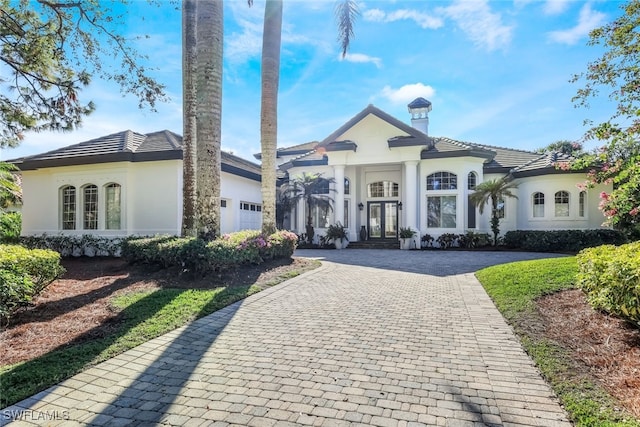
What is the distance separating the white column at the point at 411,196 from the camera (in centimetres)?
2002

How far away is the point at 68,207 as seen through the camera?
16266 millimetres

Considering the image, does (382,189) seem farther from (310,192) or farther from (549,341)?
(549,341)

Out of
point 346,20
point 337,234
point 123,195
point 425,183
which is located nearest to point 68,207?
point 123,195

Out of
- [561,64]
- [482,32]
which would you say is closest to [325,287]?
[482,32]

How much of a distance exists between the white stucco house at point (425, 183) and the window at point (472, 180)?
5 cm

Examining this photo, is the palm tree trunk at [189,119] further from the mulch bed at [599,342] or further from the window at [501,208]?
the window at [501,208]

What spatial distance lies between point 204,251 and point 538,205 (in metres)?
18.6

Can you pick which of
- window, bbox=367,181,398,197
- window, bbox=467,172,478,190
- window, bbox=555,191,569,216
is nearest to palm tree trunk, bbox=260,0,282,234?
window, bbox=367,181,398,197

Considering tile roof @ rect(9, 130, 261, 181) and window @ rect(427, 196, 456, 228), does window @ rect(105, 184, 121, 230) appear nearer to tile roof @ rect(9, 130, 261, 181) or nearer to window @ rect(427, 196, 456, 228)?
tile roof @ rect(9, 130, 261, 181)

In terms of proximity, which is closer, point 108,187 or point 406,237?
point 108,187

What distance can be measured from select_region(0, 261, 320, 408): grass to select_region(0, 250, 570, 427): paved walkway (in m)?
0.20

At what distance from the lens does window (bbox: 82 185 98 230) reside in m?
15.9

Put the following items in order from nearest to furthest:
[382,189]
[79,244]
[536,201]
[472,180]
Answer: [79,244], [536,201], [472,180], [382,189]

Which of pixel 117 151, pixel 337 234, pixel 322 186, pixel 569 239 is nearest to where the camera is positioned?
pixel 117 151
